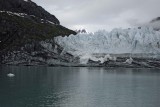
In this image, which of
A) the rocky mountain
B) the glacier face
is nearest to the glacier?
the glacier face

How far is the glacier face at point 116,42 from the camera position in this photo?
11675 cm

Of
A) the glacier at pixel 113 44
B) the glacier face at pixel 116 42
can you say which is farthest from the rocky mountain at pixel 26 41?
the glacier face at pixel 116 42

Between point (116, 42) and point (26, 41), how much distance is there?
33.5 meters

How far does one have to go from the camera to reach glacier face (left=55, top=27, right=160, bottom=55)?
117m

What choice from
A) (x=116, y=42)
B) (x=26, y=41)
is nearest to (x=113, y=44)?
(x=116, y=42)

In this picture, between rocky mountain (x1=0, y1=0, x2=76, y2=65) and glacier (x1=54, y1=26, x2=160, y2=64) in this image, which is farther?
rocky mountain (x1=0, y1=0, x2=76, y2=65)

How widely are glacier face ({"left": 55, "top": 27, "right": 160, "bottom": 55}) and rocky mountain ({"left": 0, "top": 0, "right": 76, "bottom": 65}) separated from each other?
15.7 ft

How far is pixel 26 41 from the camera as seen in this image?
4788 inches

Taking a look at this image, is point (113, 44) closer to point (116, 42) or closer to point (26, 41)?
point (116, 42)

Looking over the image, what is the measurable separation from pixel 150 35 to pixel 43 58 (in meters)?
40.0

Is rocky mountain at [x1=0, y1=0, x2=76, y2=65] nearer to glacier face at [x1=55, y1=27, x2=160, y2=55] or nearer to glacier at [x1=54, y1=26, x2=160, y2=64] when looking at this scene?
glacier at [x1=54, y1=26, x2=160, y2=64]

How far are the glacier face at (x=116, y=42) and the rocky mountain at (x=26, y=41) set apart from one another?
4779 mm

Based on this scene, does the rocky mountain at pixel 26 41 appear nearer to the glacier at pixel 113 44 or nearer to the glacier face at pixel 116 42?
the glacier at pixel 113 44

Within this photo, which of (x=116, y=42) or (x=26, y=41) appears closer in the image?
(x=116, y=42)
